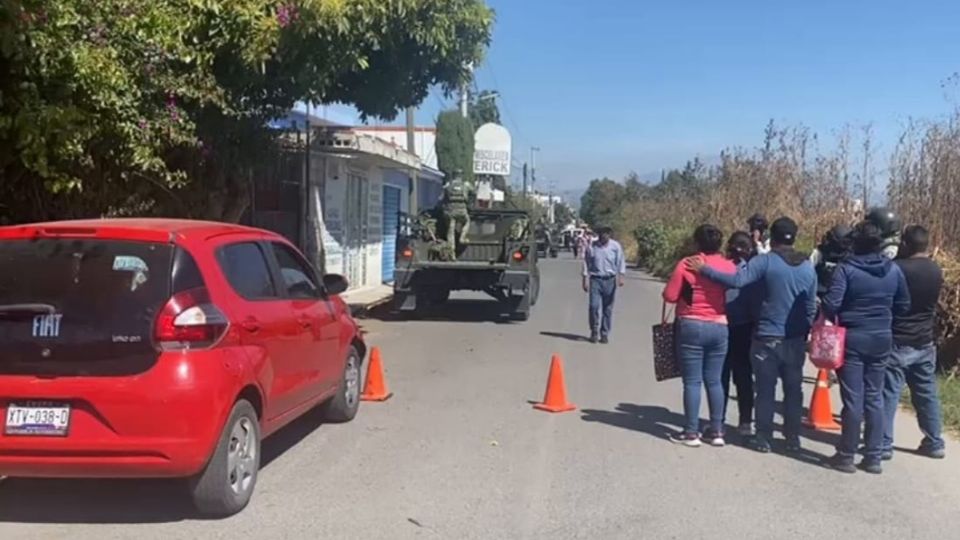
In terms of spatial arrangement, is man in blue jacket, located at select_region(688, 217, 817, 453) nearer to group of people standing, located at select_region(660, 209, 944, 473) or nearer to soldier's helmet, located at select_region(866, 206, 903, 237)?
group of people standing, located at select_region(660, 209, 944, 473)

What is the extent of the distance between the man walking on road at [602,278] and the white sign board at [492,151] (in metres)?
21.4

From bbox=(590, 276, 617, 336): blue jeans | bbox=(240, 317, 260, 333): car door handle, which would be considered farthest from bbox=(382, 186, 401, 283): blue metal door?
bbox=(240, 317, 260, 333): car door handle

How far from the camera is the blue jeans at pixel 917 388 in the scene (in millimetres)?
7242

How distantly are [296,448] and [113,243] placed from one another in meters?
2.51

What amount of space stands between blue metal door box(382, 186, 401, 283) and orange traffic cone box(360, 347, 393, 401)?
17753 mm

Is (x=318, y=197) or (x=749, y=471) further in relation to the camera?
(x=318, y=197)

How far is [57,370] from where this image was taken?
5207 mm

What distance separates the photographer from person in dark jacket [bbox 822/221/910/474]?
689cm

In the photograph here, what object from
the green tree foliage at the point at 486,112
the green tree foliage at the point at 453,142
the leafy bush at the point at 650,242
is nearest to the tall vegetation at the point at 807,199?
the leafy bush at the point at 650,242

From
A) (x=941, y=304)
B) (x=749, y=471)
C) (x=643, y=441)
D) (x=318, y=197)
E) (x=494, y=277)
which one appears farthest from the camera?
(x=318, y=197)

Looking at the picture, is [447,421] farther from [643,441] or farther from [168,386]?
[168,386]

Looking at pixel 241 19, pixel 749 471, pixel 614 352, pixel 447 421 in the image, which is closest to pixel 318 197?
pixel 614 352

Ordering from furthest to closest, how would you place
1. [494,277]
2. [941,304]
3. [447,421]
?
[494,277]
[941,304]
[447,421]

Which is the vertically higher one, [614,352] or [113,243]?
[113,243]
